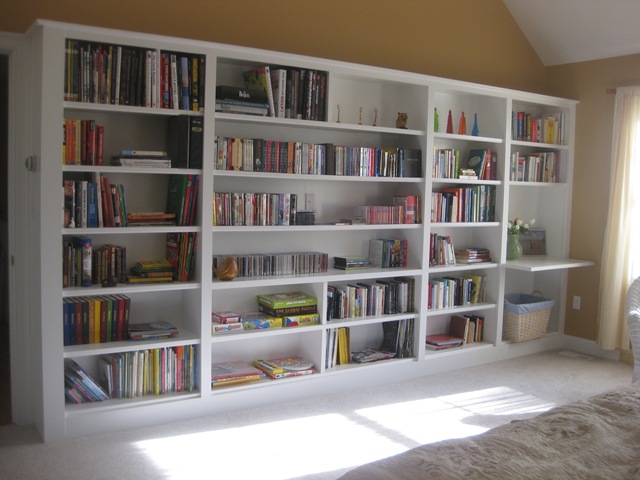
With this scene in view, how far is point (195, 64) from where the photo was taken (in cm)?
337

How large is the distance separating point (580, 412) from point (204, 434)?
6.36 feet

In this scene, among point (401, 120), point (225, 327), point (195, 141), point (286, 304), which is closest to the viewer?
point (195, 141)

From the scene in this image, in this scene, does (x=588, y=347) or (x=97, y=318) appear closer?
(x=97, y=318)

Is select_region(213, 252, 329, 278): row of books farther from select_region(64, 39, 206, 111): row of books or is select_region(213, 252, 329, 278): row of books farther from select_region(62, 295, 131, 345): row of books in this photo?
select_region(64, 39, 206, 111): row of books

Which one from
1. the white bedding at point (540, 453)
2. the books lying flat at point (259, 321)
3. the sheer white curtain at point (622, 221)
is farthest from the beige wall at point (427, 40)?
the white bedding at point (540, 453)

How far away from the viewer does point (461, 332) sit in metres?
4.77

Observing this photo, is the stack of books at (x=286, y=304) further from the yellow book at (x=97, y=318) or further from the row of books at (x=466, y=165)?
the row of books at (x=466, y=165)

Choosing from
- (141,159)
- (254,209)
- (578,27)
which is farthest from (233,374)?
(578,27)

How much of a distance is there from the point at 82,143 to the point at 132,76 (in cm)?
43

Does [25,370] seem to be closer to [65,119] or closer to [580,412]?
[65,119]

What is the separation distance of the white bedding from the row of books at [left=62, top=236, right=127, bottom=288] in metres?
2.01

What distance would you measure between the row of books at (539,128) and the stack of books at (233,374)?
272cm

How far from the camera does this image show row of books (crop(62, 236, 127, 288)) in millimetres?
3174

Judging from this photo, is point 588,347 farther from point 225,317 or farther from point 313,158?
point 225,317
